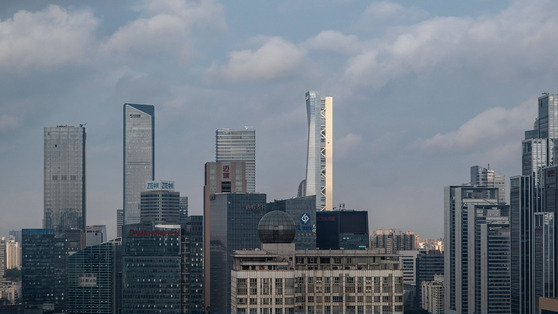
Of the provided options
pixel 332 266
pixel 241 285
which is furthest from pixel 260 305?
pixel 332 266

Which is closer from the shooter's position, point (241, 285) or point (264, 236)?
point (241, 285)

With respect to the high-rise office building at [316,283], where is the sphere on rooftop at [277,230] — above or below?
above

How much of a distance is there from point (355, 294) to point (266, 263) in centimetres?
1056

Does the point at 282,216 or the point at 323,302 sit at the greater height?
the point at 282,216

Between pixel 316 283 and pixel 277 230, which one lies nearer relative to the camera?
pixel 316 283

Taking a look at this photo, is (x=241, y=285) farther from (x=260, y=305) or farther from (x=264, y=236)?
(x=264, y=236)

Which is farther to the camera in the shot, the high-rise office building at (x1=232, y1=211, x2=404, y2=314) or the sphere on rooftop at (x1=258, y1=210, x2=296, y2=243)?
the sphere on rooftop at (x1=258, y1=210, x2=296, y2=243)

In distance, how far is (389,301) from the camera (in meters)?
116

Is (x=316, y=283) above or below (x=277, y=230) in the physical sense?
below

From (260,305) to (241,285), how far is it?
3.06 meters

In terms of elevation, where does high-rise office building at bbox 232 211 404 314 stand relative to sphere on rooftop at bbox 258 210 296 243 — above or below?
below

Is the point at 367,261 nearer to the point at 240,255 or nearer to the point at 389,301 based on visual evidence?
the point at 389,301

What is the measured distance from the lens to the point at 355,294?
11500 centimetres

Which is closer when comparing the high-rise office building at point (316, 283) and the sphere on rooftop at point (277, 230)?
the high-rise office building at point (316, 283)
